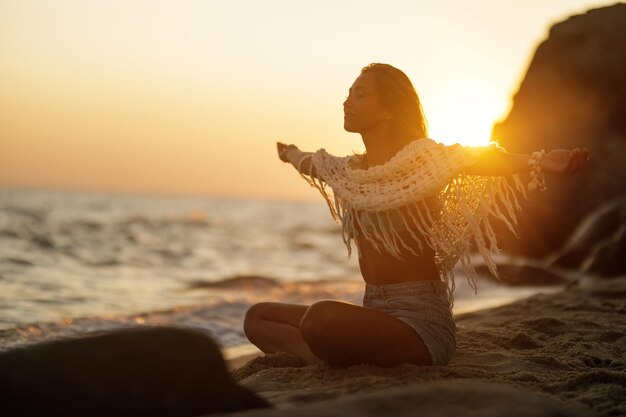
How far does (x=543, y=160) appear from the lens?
324 cm

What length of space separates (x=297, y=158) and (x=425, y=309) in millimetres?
1430

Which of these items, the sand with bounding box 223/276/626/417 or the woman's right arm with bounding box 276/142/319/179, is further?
the woman's right arm with bounding box 276/142/319/179

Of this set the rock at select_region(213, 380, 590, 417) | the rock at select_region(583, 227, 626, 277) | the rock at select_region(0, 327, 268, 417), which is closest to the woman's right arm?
the rock at select_region(0, 327, 268, 417)

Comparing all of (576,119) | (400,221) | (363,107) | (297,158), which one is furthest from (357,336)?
(576,119)

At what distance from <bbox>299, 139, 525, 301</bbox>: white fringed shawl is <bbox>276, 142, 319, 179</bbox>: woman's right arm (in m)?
0.48

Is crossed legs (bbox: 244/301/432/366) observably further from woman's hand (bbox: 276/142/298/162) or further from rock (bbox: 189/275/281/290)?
rock (bbox: 189/275/281/290)

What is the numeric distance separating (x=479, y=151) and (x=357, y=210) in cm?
82

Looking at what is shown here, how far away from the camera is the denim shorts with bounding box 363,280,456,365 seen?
3.88m

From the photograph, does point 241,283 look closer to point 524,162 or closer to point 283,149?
point 283,149

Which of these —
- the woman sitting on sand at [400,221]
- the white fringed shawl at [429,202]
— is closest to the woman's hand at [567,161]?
the woman sitting on sand at [400,221]

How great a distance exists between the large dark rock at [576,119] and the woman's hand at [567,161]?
54.2 feet

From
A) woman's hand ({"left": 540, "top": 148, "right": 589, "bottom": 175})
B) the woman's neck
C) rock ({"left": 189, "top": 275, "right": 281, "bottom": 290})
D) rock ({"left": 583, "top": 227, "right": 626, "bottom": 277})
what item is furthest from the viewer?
rock ({"left": 189, "top": 275, "right": 281, "bottom": 290})

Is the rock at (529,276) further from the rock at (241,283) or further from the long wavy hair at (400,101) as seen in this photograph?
the long wavy hair at (400,101)

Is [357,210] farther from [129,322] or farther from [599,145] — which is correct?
[599,145]
